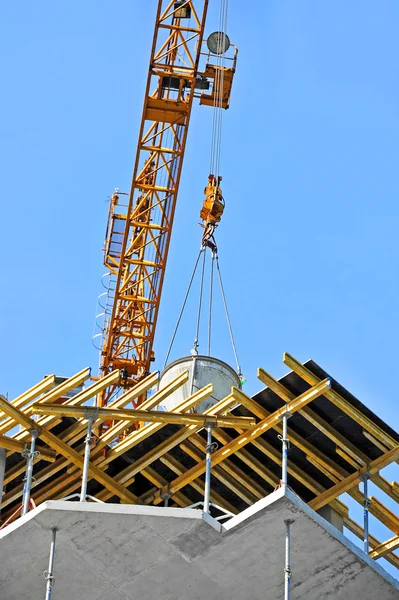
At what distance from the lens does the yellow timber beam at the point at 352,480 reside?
105 ft

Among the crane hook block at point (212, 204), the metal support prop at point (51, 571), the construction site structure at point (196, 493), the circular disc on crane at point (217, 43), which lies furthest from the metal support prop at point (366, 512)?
the circular disc on crane at point (217, 43)

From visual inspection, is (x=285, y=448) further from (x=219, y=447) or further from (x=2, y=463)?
(x=2, y=463)

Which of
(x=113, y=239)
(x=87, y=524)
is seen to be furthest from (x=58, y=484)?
(x=113, y=239)

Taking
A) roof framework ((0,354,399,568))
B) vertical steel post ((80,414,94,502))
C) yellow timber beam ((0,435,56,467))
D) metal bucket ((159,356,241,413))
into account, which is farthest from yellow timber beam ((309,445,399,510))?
yellow timber beam ((0,435,56,467))

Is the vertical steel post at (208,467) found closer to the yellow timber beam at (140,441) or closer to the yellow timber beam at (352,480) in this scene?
the yellow timber beam at (140,441)

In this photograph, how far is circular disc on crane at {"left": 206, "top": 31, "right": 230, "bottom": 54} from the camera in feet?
169

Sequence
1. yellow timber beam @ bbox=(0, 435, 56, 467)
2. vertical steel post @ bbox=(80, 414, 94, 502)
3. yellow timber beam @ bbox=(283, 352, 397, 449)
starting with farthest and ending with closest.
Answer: yellow timber beam @ bbox=(0, 435, 56, 467) < yellow timber beam @ bbox=(283, 352, 397, 449) < vertical steel post @ bbox=(80, 414, 94, 502)

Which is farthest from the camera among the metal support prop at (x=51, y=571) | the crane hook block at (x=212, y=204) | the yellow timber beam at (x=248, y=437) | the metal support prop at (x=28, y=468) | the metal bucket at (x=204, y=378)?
the crane hook block at (x=212, y=204)

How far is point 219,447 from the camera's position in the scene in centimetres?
3247

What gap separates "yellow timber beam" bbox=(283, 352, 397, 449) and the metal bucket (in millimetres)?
5608

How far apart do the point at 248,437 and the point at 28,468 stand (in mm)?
4857

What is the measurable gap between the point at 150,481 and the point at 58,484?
2.07 metres

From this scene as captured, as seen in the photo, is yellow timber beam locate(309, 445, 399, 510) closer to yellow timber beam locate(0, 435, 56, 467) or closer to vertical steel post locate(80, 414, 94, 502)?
vertical steel post locate(80, 414, 94, 502)

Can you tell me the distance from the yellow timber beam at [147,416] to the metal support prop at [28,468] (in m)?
0.58
